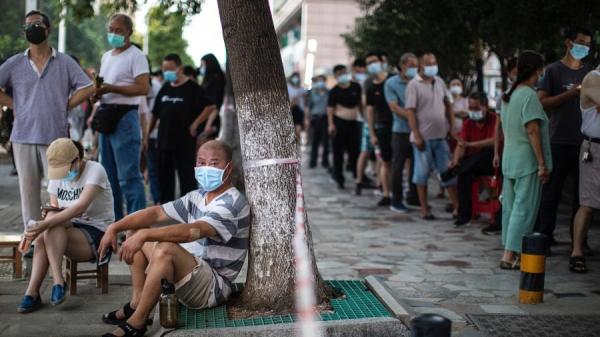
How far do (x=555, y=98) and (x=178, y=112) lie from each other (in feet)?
14.4

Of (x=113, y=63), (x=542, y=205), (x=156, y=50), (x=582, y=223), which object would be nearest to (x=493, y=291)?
→ (x=582, y=223)

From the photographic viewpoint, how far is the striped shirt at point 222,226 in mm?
5941

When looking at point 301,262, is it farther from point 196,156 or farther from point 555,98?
point 555,98

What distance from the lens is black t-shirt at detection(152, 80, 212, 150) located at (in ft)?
34.1

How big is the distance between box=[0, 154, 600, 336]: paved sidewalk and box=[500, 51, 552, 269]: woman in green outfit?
0.51m

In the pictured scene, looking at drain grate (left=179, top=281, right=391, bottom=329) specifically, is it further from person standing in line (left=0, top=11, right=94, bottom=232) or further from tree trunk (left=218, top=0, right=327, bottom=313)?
person standing in line (left=0, top=11, right=94, bottom=232)

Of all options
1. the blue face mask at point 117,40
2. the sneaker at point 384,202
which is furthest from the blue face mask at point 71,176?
the sneaker at point 384,202

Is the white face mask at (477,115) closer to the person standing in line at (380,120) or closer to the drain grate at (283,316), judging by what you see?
the person standing in line at (380,120)

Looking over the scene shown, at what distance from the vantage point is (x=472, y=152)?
11.4 metres

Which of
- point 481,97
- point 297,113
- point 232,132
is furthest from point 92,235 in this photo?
point 297,113

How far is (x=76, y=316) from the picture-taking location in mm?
6324

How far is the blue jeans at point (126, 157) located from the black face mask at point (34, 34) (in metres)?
1.47

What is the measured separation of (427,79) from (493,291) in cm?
509

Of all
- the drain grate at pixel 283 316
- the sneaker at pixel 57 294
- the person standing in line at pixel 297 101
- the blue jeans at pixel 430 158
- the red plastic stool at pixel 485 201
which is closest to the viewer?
the drain grate at pixel 283 316
